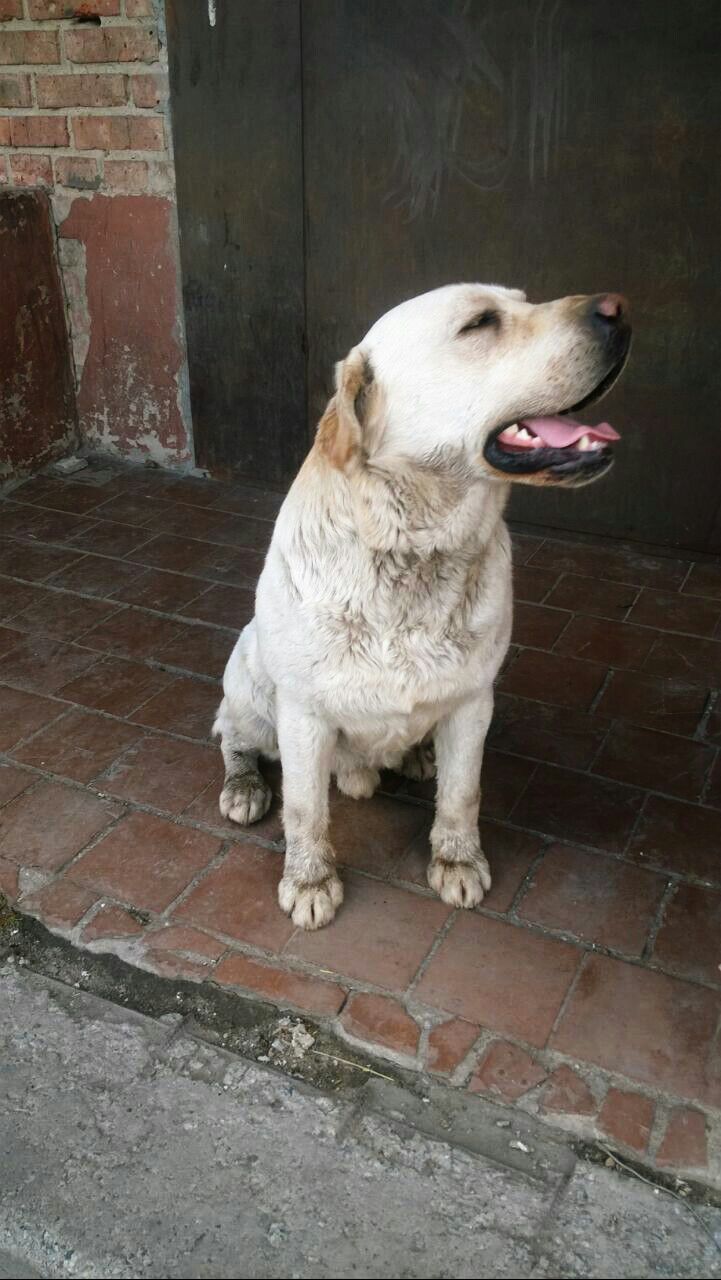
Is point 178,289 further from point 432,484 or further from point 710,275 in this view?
point 432,484

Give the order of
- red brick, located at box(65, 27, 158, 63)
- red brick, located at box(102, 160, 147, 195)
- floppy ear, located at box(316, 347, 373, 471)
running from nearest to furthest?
floppy ear, located at box(316, 347, 373, 471)
red brick, located at box(65, 27, 158, 63)
red brick, located at box(102, 160, 147, 195)

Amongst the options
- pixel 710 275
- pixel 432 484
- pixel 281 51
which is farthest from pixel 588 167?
pixel 432 484

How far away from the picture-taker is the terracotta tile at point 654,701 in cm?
341

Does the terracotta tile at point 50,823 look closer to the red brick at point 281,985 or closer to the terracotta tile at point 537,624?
the red brick at point 281,985

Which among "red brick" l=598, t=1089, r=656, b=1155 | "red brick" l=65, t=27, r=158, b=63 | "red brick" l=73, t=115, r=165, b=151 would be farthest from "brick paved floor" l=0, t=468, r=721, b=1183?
"red brick" l=65, t=27, r=158, b=63

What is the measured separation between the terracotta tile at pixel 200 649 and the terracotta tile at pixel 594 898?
4.88 ft

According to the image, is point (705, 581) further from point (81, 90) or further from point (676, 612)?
point (81, 90)

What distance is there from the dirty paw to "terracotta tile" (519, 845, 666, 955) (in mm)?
123

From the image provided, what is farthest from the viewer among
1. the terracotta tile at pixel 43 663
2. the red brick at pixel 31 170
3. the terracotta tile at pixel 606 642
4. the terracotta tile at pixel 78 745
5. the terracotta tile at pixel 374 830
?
the red brick at pixel 31 170

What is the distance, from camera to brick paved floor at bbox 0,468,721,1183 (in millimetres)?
2248

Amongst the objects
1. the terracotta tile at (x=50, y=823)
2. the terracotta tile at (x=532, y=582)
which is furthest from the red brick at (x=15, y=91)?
the terracotta tile at (x=50, y=823)

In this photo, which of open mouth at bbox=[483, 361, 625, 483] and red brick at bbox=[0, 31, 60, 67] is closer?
open mouth at bbox=[483, 361, 625, 483]

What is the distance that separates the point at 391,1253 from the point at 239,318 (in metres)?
4.17

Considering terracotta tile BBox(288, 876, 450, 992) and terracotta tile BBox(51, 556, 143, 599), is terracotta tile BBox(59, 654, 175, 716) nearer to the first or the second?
terracotta tile BBox(51, 556, 143, 599)
